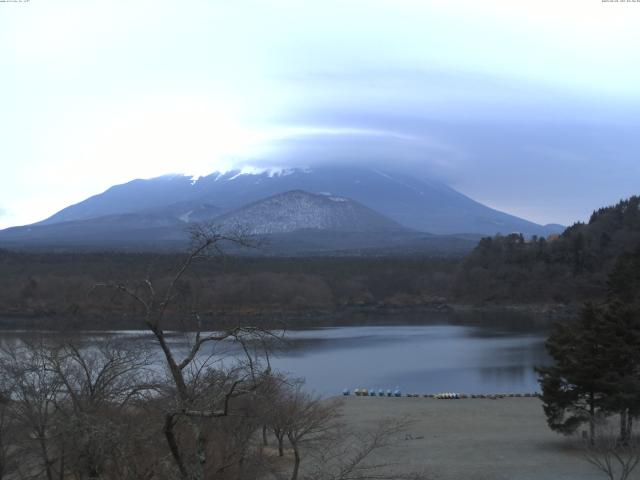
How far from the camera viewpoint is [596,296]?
213 feet

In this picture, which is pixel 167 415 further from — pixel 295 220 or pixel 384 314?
pixel 295 220

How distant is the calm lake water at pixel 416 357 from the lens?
28547 mm

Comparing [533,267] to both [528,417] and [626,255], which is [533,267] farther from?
[528,417]

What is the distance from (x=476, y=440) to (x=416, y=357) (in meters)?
18.8

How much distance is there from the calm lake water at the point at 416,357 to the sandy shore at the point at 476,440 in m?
2.88

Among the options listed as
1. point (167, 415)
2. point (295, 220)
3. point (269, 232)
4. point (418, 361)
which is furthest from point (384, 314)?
point (295, 220)

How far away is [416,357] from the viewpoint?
36562 millimetres

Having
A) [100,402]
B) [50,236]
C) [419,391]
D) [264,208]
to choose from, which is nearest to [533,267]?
[419,391]

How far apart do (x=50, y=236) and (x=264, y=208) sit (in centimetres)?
5837

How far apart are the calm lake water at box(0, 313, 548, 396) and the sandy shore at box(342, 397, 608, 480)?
288cm

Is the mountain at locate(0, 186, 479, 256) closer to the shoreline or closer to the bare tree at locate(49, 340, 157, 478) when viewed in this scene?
the shoreline

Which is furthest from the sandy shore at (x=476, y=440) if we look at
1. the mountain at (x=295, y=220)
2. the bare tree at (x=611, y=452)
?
the mountain at (x=295, y=220)

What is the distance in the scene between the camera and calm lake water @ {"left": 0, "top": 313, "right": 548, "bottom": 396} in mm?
28547

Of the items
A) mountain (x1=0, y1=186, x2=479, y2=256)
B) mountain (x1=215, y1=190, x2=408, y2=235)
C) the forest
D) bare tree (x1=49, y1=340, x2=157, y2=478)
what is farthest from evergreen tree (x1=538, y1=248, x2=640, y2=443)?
mountain (x1=215, y1=190, x2=408, y2=235)
